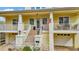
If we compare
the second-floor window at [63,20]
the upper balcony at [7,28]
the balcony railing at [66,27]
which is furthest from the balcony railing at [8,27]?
the second-floor window at [63,20]

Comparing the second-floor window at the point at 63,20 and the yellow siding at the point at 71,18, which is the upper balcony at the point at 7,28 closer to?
the yellow siding at the point at 71,18

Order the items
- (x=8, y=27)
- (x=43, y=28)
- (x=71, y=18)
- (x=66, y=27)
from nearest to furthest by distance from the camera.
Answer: (x=66, y=27), (x=43, y=28), (x=71, y=18), (x=8, y=27)

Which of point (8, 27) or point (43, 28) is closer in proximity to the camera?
point (43, 28)

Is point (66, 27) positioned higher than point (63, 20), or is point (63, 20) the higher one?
point (63, 20)

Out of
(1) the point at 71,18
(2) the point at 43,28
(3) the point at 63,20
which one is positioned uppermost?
(1) the point at 71,18

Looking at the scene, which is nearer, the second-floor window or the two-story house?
the two-story house

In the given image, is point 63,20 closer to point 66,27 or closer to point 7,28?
point 66,27

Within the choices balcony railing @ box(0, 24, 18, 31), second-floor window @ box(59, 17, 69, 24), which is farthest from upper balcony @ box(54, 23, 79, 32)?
balcony railing @ box(0, 24, 18, 31)

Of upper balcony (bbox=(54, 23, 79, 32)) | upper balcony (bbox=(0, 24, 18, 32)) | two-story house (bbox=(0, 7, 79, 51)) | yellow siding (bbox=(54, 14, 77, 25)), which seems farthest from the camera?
upper balcony (bbox=(0, 24, 18, 32))

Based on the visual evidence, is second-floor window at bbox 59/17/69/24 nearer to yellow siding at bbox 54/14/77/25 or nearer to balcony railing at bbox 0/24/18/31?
yellow siding at bbox 54/14/77/25

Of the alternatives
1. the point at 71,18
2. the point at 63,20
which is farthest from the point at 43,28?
the point at 71,18
